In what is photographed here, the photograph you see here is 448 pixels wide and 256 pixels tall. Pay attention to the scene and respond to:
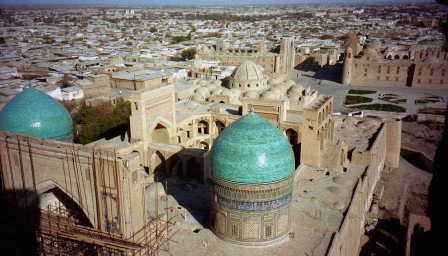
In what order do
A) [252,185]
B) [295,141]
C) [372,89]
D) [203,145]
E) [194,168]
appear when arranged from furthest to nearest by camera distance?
[372,89] < [203,145] < [295,141] < [194,168] < [252,185]

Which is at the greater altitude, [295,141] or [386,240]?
[295,141]

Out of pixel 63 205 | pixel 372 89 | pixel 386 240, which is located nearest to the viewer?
pixel 63 205

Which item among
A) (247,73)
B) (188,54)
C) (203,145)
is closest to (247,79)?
(247,73)

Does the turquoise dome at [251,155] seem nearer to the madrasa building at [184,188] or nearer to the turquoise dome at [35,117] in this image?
the madrasa building at [184,188]

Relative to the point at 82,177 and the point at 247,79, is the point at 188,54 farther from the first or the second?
the point at 82,177

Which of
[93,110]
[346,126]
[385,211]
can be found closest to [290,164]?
[385,211]

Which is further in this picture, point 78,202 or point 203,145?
point 203,145

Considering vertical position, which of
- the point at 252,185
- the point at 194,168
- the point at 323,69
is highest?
the point at 252,185

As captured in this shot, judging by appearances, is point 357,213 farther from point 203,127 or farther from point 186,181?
point 203,127
